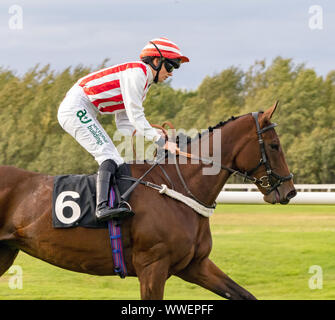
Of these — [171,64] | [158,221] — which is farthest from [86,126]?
[158,221]

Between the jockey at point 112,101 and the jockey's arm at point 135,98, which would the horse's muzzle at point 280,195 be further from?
the jockey's arm at point 135,98

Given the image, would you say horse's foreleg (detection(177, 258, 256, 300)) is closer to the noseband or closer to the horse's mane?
the noseband

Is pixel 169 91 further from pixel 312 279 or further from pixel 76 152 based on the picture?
pixel 312 279

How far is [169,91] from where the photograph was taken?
83.3 ft

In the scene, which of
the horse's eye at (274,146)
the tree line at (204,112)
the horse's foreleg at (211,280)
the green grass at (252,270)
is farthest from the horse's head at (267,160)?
the tree line at (204,112)

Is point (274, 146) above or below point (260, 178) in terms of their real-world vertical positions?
above

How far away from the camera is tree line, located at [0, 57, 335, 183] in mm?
15703

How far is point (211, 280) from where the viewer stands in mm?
4305

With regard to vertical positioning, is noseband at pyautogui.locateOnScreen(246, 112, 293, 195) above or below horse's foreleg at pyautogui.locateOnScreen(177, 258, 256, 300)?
above

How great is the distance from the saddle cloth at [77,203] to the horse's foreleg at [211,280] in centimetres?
73

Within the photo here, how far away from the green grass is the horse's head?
5.07ft

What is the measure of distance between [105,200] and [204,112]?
1991cm

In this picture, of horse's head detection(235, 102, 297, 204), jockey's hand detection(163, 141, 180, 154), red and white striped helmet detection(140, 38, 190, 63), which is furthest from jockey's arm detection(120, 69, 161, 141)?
horse's head detection(235, 102, 297, 204)

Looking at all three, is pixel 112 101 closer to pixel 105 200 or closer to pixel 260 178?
pixel 105 200
